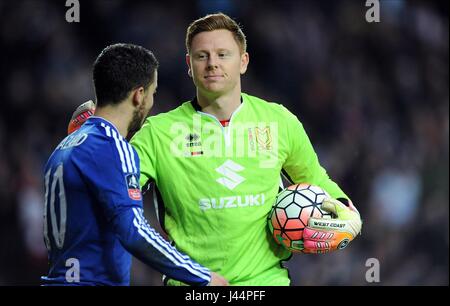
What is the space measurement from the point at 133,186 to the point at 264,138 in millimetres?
1023

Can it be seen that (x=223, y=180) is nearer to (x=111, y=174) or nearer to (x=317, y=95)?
(x=111, y=174)

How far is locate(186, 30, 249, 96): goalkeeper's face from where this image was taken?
4.34 metres

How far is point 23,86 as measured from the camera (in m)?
8.77

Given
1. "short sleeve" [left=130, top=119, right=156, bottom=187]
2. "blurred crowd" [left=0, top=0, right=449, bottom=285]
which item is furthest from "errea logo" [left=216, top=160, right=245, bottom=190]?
"blurred crowd" [left=0, top=0, right=449, bottom=285]

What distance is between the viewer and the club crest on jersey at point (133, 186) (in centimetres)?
373

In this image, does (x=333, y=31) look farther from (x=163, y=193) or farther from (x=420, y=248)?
(x=163, y=193)

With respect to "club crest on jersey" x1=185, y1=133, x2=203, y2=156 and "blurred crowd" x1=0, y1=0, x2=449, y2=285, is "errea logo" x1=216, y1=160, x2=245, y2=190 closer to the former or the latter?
"club crest on jersey" x1=185, y1=133, x2=203, y2=156

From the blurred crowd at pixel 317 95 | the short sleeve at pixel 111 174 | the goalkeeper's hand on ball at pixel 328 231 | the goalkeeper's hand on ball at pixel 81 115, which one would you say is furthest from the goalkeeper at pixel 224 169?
the blurred crowd at pixel 317 95

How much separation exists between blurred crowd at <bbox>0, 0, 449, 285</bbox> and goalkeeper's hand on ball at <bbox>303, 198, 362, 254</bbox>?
4334 mm

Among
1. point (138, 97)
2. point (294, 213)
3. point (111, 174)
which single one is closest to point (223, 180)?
point (294, 213)

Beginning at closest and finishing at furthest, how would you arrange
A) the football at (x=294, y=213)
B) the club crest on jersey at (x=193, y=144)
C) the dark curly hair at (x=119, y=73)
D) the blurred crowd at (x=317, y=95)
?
the dark curly hair at (x=119, y=73), the football at (x=294, y=213), the club crest on jersey at (x=193, y=144), the blurred crowd at (x=317, y=95)

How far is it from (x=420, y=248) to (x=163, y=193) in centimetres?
572

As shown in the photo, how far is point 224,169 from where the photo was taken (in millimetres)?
4363

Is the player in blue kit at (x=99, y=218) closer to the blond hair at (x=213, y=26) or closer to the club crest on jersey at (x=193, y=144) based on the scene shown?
the club crest on jersey at (x=193, y=144)
